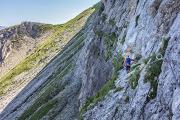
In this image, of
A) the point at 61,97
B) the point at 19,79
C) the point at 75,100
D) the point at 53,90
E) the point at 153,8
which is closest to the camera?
the point at 153,8

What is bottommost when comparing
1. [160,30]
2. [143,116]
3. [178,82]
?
[143,116]

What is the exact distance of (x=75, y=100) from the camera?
75.5 meters

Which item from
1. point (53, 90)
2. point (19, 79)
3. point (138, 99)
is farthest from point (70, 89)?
point (19, 79)

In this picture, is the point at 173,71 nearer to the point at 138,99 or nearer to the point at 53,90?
the point at 138,99

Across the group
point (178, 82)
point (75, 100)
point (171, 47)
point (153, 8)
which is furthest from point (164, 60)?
point (75, 100)

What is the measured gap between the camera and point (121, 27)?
5766 cm

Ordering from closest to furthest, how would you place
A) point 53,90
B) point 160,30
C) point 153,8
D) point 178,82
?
point 178,82
point 160,30
point 153,8
point 53,90

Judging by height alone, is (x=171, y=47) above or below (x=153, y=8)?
below

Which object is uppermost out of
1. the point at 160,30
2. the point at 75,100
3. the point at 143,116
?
the point at 160,30

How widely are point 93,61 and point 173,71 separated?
40.4 meters

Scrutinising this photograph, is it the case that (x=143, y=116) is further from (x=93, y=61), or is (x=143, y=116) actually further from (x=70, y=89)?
(x=70, y=89)

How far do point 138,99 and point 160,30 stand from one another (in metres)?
8.02

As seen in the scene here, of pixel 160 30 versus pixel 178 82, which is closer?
pixel 178 82

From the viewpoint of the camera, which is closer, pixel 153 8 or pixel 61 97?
pixel 153 8
